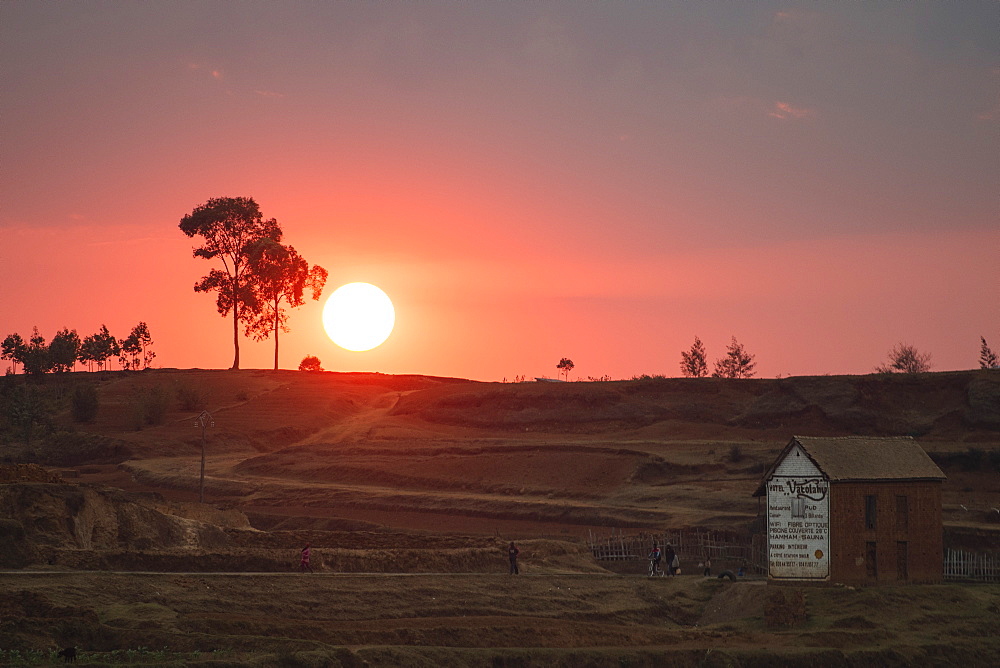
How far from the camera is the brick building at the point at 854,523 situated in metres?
43.2

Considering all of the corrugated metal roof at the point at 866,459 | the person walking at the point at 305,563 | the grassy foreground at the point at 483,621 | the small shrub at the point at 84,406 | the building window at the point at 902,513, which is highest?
the small shrub at the point at 84,406

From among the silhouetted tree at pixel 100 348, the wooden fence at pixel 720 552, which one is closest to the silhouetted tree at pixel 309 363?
the silhouetted tree at pixel 100 348

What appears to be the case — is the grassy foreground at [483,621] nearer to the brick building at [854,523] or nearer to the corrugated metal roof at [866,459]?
the brick building at [854,523]

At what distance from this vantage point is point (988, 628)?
3656 cm

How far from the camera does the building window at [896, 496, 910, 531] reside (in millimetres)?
43438

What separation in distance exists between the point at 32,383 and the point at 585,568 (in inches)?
3939

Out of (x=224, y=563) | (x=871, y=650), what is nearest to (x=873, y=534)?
(x=871, y=650)

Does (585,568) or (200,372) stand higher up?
(200,372)

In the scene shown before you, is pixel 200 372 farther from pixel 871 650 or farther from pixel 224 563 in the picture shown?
pixel 871 650

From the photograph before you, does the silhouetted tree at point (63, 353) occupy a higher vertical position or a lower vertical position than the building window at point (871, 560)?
higher

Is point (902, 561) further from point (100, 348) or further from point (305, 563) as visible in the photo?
point (100, 348)

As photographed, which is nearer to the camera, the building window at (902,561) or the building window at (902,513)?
the building window at (902,561)

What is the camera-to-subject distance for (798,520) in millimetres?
43875

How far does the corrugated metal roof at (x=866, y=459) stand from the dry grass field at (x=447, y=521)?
5.39m
